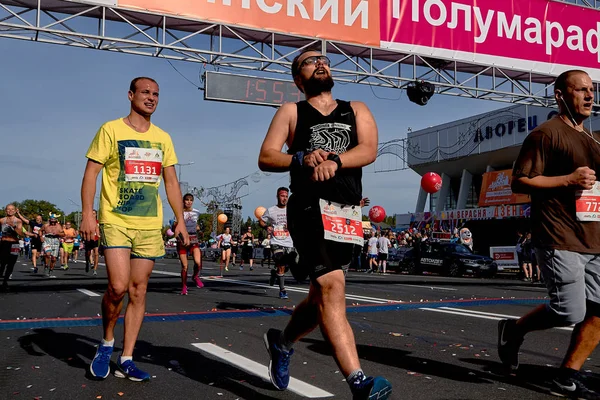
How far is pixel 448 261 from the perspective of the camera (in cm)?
2300

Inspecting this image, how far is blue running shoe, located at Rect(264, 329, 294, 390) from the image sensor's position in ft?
11.4

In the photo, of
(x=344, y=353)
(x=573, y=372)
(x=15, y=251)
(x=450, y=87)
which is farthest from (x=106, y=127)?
(x=450, y=87)

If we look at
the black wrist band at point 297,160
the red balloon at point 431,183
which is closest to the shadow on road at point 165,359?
the black wrist band at point 297,160

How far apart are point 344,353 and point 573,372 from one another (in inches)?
57.6

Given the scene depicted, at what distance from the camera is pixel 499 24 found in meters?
16.1

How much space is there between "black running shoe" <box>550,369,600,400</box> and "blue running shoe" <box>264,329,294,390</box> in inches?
59.5

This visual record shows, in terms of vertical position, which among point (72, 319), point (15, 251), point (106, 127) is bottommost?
point (72, 319)

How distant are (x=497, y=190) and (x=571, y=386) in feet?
108

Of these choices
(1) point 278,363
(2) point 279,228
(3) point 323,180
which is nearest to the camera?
(3) point 323,180

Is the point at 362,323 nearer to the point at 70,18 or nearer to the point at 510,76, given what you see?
the point at 70,18

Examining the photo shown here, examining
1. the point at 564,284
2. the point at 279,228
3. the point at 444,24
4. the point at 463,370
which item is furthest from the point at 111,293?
the point at 444,24

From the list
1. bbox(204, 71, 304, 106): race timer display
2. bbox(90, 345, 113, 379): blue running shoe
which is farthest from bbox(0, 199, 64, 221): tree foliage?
bbox(90, 345, 113, 379): blue running shoe

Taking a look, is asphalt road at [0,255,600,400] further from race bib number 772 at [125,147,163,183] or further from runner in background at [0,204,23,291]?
runner in background at [0,204,23,291]

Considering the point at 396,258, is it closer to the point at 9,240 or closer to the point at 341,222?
the point at 9,240
